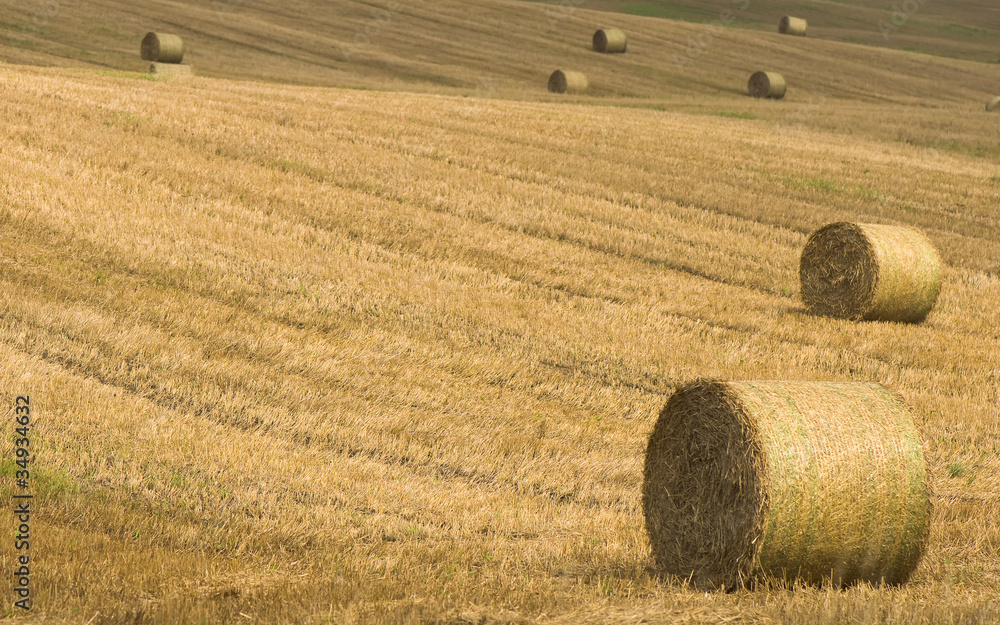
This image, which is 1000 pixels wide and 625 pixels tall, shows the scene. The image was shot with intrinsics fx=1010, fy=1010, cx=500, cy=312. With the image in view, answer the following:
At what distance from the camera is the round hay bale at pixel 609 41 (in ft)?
163

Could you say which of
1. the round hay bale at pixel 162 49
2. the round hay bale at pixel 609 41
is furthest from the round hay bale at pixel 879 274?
the round hay bale at pixel 609 41

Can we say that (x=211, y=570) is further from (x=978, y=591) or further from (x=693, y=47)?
(x=693, y=47)

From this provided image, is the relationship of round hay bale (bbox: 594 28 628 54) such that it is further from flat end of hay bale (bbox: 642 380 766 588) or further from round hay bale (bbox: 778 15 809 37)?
flat end of hay bale (bbox: 642 380 766 588)

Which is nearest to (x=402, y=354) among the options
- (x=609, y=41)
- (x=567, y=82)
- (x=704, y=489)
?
(x=704, y=489)

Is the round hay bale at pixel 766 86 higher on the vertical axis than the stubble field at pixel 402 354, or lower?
higher

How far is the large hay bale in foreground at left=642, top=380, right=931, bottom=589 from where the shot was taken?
5.67m

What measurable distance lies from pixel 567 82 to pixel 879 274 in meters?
28.2

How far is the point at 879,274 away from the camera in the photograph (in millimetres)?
12469

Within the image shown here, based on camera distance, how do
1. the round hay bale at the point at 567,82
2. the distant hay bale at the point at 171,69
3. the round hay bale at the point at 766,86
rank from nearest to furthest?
the distant hay bale at the point at 171,69, the round hay bale at the point at 567,82, the round hay bale at the point at 766,86

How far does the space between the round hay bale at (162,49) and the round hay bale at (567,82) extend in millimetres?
14147

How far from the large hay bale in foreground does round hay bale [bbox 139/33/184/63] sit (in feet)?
116

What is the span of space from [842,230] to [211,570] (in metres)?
9.99

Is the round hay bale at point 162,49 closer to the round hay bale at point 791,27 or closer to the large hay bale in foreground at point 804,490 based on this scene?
the large hay bale in foreground at point 804,490

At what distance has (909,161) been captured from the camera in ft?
85.9
